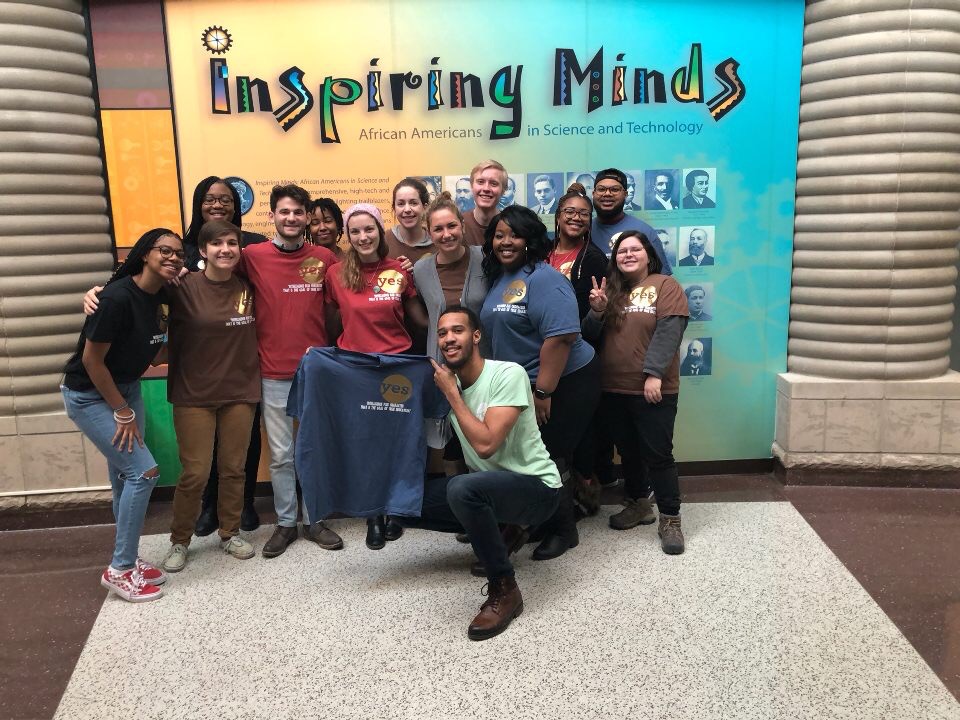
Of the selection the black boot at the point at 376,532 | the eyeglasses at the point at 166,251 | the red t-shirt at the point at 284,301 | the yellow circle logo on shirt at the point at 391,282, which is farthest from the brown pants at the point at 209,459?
the yellow circle logo on shirt at the point at 391,282

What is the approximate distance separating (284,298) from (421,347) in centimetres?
68

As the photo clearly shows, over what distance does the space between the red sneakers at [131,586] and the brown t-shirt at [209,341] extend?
0.77 m

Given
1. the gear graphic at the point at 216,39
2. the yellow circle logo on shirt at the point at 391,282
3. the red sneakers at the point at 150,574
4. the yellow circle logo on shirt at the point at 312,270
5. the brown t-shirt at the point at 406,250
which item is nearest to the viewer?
the red sneakers at the point at 150,574

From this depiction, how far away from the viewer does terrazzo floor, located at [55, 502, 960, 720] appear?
2.40m

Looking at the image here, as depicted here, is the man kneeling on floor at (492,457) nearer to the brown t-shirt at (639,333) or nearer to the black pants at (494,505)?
the black pants at (494,505)

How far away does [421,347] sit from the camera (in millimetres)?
3516

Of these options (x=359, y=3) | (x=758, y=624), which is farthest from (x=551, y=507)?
(x=359, y=3)

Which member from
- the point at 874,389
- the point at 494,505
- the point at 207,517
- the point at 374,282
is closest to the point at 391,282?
the point at 374,282

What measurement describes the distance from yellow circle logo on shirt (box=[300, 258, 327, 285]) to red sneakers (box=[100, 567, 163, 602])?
1.49m

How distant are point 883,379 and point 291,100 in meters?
3.70

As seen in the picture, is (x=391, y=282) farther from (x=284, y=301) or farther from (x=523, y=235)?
(x=523, y=235)

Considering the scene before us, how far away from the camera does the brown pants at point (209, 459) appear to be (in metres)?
3.38

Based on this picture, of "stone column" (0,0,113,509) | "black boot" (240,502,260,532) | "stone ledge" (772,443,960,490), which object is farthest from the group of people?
"stone ledge" (772,443,960,490)

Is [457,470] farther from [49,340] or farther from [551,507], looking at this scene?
[49,340]
